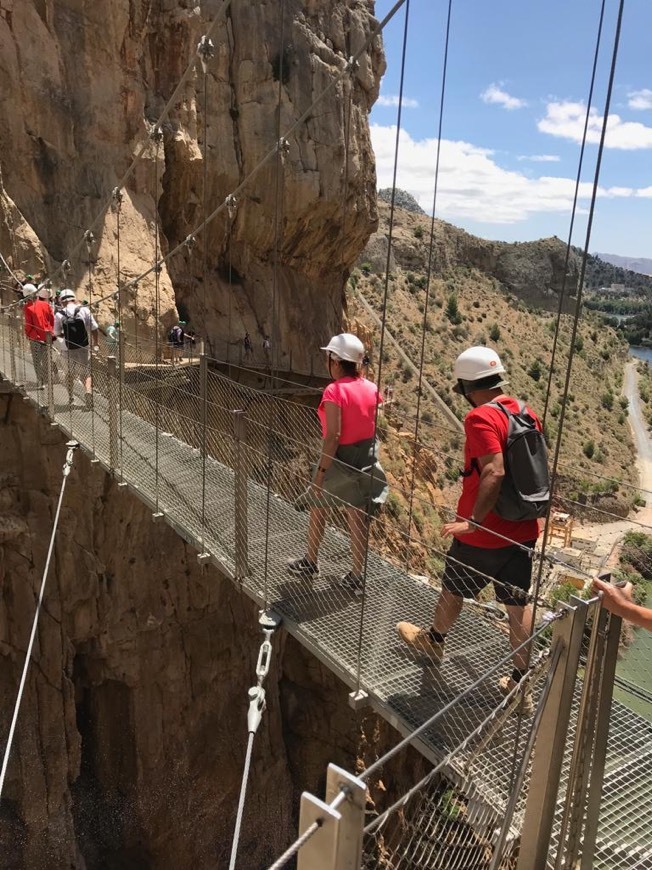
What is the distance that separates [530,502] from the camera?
63.1 inches

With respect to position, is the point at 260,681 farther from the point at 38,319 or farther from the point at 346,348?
the point at 38,319

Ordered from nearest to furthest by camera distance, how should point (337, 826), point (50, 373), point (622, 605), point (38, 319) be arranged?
point (337, 826)
point (622, 605)
point (50, 373)
point (38, 319)

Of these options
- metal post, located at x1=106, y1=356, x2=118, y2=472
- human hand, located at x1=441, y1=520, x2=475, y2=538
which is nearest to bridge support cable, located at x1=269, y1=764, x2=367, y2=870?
human hand, located at x1=441, y1=520, x2=475, y2=538

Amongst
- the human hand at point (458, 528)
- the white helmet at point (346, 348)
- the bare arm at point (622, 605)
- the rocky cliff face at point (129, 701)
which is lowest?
the rocky cliff face at point (129, 701)

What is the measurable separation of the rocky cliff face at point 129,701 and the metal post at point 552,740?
13.1 ft

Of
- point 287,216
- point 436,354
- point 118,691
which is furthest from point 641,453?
point 118,691

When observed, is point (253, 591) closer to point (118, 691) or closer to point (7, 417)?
point (7, 417)

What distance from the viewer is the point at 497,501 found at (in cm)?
164

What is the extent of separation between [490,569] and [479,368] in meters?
0.52

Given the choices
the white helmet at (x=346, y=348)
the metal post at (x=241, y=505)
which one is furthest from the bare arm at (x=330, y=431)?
the metal post at (x=241, y=505)

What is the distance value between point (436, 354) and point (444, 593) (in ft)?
81.9

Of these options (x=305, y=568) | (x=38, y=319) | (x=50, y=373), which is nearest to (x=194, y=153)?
(x=38, y=319)

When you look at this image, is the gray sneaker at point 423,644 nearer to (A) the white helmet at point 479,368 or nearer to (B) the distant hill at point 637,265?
(A) the white helmet at point 479,368

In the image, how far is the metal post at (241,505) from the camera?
2234 millimetres
